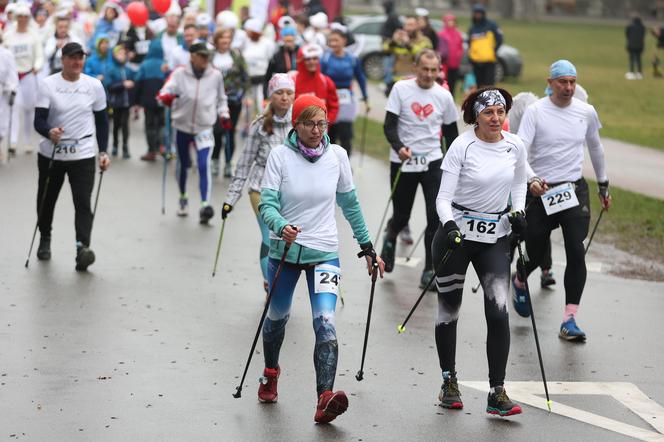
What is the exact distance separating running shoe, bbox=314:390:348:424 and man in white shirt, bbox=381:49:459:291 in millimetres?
4080

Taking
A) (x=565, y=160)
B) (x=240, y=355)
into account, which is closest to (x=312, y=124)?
(x=240, y=355)

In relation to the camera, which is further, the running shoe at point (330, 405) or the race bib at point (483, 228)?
the race bib at point (483, 228)

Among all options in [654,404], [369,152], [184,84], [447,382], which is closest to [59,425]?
[447,382]

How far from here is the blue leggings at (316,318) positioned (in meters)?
7.34

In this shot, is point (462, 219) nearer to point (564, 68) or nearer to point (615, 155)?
point (564, 68)

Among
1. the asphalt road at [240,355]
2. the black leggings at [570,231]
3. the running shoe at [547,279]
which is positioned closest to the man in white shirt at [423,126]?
the asphalt road at [240,355]

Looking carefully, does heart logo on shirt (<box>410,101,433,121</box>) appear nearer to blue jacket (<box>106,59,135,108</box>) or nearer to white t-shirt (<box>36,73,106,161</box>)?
white t-shirt (<box>36,73,106,161</box>)

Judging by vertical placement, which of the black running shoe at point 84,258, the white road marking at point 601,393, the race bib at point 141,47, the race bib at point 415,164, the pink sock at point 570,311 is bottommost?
the black running shoe at point 84,258

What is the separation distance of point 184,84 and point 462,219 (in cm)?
696

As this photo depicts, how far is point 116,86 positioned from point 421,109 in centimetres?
841

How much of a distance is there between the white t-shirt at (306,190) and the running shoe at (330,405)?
0.83 meters

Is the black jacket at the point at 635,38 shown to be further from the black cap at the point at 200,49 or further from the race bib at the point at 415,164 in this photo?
the race bib at the point at 415,164

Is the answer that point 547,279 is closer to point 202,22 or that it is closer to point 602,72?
point 202,22

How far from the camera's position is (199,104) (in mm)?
14219
